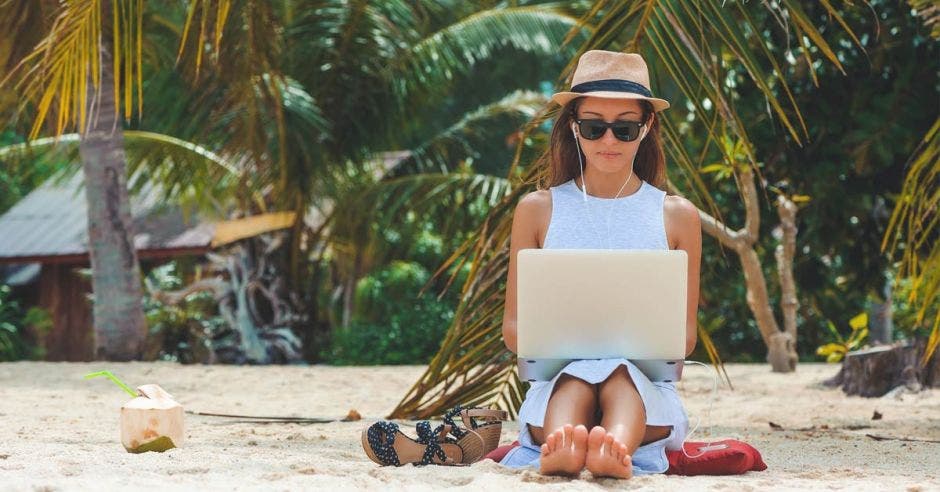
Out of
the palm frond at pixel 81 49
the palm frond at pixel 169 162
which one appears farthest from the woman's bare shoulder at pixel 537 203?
the palm frond at pixel 169 162

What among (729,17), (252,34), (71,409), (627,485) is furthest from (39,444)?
(252,34)

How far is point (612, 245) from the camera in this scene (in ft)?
10.8

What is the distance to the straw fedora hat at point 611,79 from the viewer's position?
3293 millimetres

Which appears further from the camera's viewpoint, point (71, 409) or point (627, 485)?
point (71, 409)

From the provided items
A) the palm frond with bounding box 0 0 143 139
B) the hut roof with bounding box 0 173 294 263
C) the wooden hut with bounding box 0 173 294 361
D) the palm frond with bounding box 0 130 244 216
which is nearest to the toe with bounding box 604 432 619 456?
the palm frond with bounding box 0 0 143 139

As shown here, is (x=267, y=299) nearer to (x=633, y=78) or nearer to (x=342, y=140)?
(x=342, y=140)

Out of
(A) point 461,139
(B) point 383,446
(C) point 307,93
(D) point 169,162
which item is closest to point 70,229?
(D) point 169,162

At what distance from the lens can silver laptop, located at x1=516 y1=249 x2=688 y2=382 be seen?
2971mm

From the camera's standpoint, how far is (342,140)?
11.3m

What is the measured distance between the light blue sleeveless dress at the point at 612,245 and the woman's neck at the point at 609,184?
32 mm

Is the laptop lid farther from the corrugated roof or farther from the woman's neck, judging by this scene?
the corrugated roof

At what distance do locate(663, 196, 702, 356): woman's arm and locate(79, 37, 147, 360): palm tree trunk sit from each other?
6.31 m

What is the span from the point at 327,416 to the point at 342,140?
20.2 feet

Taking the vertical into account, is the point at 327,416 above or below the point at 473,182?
below
